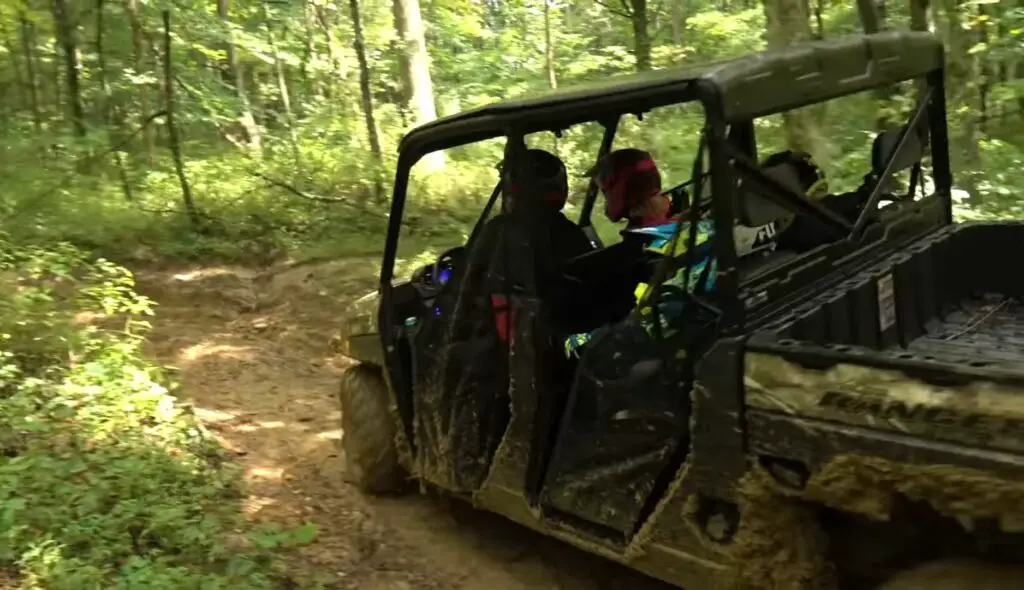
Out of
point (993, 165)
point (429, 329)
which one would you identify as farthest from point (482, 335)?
point (993, 165)

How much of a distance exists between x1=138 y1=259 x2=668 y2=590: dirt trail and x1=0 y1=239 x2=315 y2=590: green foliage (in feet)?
0.90

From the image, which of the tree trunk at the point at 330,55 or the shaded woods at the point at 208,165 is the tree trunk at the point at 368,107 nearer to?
the shaded woods at the point at 208,165

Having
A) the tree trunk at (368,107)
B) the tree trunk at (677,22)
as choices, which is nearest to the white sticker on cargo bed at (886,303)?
the tree trunk at (368,107)

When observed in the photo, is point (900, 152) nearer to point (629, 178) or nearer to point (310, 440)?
point (629, 178)

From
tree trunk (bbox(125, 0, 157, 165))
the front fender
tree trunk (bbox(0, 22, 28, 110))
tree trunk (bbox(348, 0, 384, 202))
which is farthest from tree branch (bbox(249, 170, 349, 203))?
the front fender

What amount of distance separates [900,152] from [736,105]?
1.30 metres

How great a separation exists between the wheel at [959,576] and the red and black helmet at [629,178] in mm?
1847

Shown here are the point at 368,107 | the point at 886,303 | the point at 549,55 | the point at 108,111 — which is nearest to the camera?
the point at 886,303

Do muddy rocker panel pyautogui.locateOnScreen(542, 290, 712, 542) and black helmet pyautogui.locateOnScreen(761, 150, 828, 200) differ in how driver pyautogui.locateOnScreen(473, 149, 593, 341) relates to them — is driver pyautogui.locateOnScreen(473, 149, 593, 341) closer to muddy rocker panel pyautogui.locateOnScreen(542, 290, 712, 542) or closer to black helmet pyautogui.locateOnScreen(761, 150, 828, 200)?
muddy rocker panel pyautogui.locateOnScreen(542, 290, 712, 542)

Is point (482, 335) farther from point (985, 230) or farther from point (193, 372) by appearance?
point (193, 372)

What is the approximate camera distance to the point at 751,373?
98.2 inches

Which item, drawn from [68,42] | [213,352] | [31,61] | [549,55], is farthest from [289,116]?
[213,352]

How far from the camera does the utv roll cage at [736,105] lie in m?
2.67

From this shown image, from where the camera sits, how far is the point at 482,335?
12.1 feet
